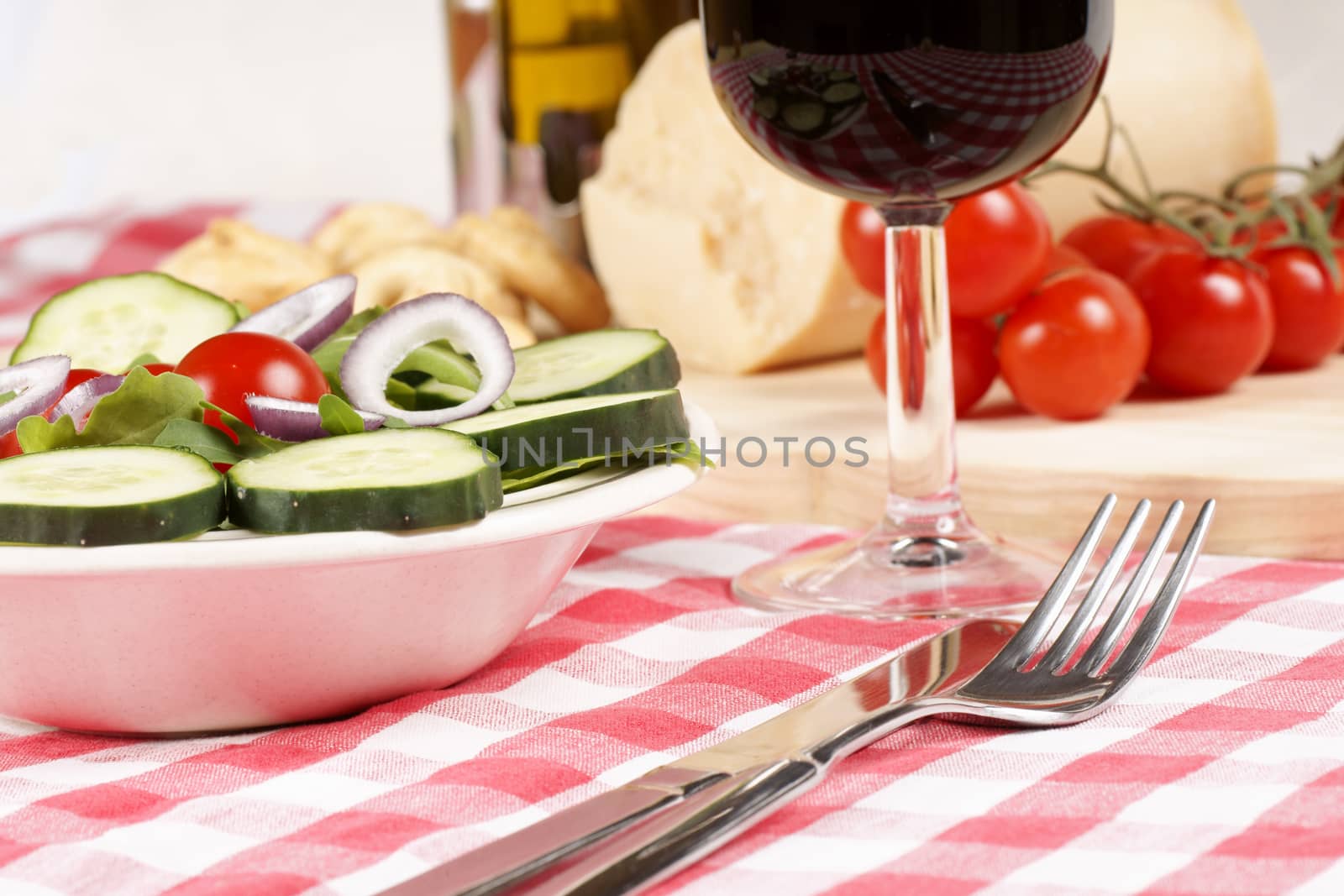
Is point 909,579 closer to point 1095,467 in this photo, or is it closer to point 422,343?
point 1095,467

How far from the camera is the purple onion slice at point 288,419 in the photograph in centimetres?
104

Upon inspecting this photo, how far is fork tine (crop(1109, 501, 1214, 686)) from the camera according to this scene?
A: 3.33ft

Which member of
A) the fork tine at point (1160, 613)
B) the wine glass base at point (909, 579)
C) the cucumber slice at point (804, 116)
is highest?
the cucumber slice at point (804, 116)

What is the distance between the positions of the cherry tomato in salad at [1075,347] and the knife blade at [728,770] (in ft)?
2.56

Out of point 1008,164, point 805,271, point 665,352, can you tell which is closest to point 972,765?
point 665,352

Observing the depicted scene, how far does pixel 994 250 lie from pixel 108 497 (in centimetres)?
113

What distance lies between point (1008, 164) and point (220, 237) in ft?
5.06

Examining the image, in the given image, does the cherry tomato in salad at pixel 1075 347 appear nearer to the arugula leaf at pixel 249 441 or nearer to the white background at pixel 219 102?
the arugula leaf at pixel 249 441

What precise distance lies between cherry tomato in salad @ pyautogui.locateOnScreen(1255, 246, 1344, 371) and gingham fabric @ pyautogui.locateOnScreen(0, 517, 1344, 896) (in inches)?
35.3

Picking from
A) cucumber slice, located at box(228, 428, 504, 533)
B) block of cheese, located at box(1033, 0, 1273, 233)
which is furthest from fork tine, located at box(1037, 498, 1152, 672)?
block of cheese, located at box(1033, 0, 1273, 233)

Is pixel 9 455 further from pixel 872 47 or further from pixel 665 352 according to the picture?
pixel 872 47

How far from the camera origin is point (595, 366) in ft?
3.93

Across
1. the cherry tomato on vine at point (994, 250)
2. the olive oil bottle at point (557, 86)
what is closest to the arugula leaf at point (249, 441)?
the cherry tomato on vine at point (994, 250)

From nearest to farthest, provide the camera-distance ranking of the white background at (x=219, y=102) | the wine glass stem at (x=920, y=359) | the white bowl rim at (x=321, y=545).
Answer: the white bowl rim at (x=321, y=545), the wine glass stem at (x=920, y=359), the white background at (x=219, y=102)
